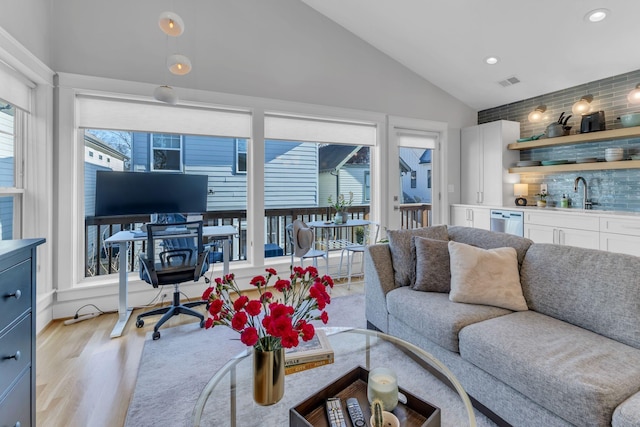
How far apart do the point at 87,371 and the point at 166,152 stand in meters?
2.34

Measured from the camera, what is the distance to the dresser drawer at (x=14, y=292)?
42.5 inches

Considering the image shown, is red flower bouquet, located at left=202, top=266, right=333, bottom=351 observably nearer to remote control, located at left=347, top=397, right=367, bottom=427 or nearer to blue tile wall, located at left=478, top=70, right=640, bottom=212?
remote control, located at left=347, top=397, right=367, bottom=427

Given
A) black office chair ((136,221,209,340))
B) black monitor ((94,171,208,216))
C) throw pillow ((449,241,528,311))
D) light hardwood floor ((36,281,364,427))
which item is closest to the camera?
light hardwood floor ((36,281,364,427))

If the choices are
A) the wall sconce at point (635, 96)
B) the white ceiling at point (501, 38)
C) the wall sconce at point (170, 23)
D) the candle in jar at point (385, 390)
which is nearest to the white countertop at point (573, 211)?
the wall sconce at point (635, 96)

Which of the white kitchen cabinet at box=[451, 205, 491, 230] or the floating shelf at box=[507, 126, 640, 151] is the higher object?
the floating shelf at box=[507, 126, 640, 151]

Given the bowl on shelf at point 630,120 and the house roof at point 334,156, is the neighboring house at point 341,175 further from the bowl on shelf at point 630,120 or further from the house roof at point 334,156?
the bowl on shelf at point 630,120

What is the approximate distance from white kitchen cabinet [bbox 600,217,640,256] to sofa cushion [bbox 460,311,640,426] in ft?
7.17

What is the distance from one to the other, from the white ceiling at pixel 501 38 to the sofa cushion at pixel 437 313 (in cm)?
297

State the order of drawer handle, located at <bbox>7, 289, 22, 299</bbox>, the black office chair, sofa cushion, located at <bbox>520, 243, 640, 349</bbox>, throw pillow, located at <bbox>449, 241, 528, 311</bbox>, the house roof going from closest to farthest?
drawer handle, located at <bbox>7, 289, 22, 299</bbox> → sofa cushion, located at <bbox>520, 243, 640, 349</bbox> → throw pillow, located at <bbox>449, 241, 528, 311</bbox> → the black office chair → the house roof

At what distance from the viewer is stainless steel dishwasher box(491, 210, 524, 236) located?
4037 millimetres

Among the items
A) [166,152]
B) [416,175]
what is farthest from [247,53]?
[416,175]

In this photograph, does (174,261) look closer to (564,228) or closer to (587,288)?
(587,288)

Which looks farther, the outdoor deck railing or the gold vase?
the outdoor deck railing

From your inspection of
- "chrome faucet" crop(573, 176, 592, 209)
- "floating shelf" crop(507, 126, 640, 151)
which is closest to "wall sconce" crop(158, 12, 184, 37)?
"floating shelf" crop(507, 126, 640, 151)
